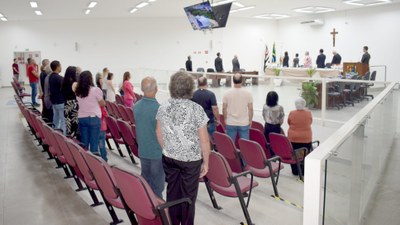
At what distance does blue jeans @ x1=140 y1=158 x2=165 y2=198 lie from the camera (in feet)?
11.6

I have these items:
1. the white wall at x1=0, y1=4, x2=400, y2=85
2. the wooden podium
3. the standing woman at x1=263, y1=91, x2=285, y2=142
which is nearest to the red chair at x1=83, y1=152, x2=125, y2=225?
the standing woman at x1=263, y1=91, x2=285, y2=142

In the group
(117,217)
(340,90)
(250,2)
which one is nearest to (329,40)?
(250,2)

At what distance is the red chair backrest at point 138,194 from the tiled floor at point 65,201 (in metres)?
0.88

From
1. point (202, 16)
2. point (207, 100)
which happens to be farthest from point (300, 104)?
point (202, 16)

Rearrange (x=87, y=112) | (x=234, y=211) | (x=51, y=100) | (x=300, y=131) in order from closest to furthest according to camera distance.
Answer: (x=234, y=211)
(x=87, y=112)
(x=300, y=131)
(x=51, y=100)

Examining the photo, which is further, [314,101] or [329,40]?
[329,40]

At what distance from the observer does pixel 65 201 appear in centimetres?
419

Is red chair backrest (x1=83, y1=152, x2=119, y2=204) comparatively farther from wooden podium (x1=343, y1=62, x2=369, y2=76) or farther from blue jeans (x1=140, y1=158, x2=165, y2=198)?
wooden podium (x1=343, y1=62, x2=369, y2=76)

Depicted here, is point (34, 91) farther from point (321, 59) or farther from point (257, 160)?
point (321, 59)

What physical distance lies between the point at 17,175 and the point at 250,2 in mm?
12689

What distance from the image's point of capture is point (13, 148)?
7.01 meters

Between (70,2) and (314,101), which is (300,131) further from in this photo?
(70,2)

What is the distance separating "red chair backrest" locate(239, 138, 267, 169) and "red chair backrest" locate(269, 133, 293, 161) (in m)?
0.72

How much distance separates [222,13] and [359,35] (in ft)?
40.5
